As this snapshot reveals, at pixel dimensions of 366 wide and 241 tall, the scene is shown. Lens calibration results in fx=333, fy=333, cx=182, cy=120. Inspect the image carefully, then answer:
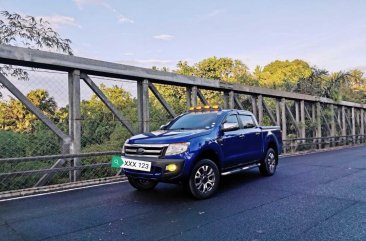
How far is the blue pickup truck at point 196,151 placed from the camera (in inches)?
229

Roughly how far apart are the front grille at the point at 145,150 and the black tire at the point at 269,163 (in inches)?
142

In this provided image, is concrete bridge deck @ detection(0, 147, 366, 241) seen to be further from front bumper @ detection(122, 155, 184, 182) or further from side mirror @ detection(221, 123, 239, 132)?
side mirror @ detection(221, 123, 239, 132)

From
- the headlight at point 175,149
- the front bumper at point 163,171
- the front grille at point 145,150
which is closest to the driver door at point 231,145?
the headlight at point 175,149

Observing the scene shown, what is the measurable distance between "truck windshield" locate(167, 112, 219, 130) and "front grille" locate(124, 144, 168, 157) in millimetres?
1205

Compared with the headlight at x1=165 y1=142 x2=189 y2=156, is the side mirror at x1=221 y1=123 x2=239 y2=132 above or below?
above

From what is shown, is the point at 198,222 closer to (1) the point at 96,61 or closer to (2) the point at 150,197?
(2) the point at 150,197

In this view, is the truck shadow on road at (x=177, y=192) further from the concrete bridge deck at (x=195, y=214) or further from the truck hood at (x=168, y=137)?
the truck hood at (x=168, y=137)

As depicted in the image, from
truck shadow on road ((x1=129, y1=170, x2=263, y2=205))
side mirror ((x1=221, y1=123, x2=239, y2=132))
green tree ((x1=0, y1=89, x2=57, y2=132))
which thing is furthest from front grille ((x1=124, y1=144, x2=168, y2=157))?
green tree ((x1=0, y1=89, x2=57, y2=132))

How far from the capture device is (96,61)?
861 cm

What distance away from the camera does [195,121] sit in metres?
7.27

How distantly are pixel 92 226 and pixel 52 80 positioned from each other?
4517 mm

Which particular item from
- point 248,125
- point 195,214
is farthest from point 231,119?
point 195,214

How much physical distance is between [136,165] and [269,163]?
13.6 feet

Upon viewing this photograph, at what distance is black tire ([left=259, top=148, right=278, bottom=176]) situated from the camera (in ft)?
28.2
